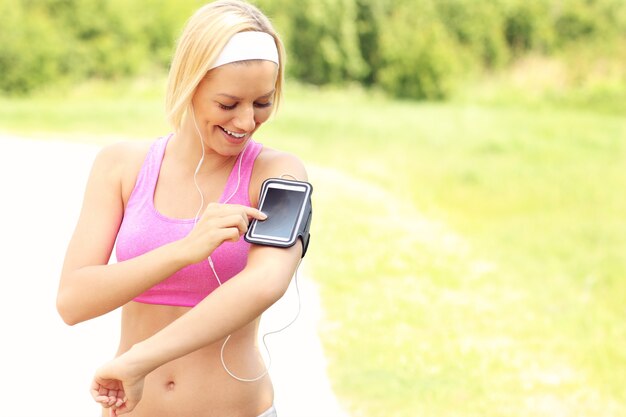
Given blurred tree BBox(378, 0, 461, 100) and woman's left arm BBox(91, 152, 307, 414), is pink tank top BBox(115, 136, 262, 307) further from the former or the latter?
blurred tree BBox(378, 0, 461, 100)

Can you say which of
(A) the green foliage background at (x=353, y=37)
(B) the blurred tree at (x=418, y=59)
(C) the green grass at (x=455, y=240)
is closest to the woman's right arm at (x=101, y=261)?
(C) the green grass at (x=455, y=240)

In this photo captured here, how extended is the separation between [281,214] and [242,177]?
0.20 metres

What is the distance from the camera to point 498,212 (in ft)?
A: 44.6

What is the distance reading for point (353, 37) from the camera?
21438 millimetres

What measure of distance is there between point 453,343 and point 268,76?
16.1 feet

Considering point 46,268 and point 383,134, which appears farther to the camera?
point 383,134

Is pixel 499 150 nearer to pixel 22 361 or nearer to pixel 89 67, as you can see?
pixel 89 67

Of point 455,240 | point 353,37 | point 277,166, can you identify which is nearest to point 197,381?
point 277,166

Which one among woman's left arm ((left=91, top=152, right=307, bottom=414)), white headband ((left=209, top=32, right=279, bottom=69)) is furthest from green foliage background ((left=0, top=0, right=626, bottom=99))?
woman's left arm ((left=91, top=152, right=307, bottom=414))

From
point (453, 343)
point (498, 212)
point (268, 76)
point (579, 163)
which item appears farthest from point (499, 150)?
point (268, 76)

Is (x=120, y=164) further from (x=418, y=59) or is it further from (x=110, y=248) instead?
(x=418, y=59)

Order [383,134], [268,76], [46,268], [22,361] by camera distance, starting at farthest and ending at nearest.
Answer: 1. [383,134]
2. [46,268]
3. [22,361]
4. [268,76]

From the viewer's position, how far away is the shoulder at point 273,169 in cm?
222

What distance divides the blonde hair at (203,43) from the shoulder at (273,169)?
0.17 metres
